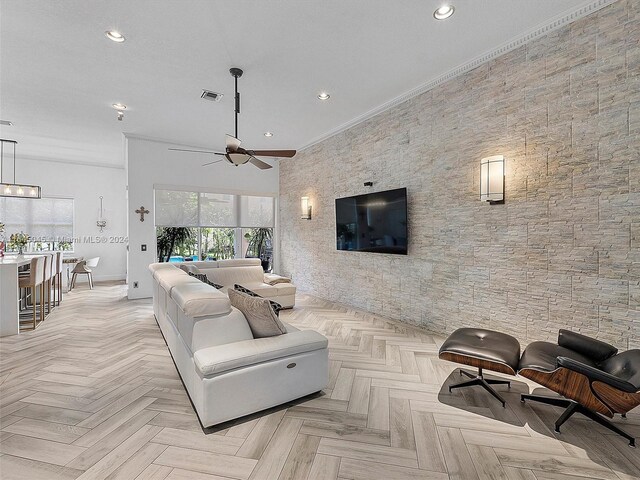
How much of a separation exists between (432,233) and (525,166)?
1.30m

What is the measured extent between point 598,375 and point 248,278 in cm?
482

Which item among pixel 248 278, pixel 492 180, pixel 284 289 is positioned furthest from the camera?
pixel 248 278

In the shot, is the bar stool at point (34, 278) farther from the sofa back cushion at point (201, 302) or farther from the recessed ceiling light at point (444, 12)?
the recessed ceiling light at point (444, 12)

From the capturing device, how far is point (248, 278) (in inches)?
218

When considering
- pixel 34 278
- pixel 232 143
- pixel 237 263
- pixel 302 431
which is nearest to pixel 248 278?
pixel 237 263

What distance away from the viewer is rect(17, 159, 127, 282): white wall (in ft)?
24.9

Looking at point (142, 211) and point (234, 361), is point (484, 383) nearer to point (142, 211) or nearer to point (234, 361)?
point (234, 361)

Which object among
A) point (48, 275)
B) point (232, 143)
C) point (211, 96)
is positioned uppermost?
point (211, 96)

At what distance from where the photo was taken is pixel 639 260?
2387 millimetres

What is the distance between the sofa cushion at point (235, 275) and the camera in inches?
210

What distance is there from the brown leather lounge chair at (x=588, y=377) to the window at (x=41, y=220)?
10.2 meters

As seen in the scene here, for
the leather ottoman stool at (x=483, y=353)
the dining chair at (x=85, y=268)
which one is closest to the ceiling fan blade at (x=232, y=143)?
the leather ottoman stool at (x=483, y=353)

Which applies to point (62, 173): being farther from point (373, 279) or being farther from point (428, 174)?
point (428, 174)

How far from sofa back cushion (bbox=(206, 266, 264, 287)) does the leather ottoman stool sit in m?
3.78
